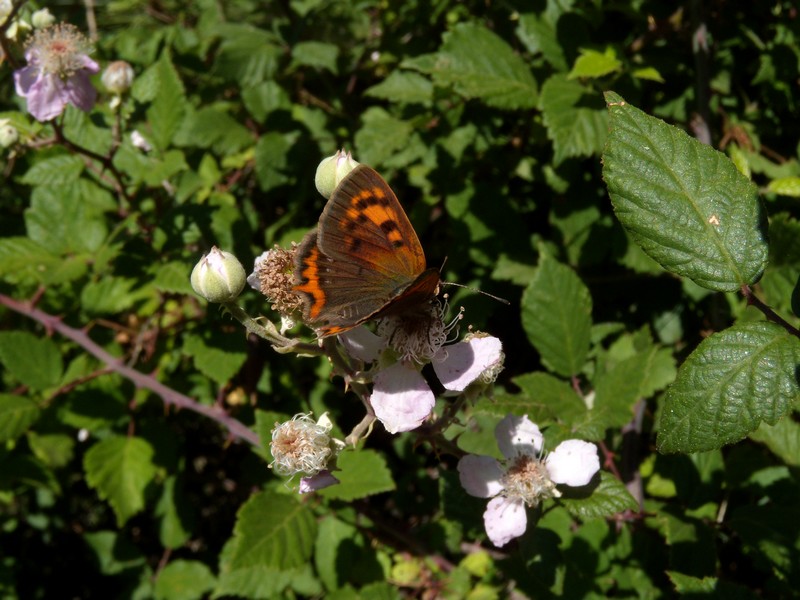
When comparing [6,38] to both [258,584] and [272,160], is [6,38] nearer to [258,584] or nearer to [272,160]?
[272,160]

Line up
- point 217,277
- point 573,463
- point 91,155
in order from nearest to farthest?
point 217,277
point 573,463
point 91,155

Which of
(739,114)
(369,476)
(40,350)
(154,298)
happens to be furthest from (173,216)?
(739,114)

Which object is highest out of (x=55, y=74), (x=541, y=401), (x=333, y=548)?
(x=55, y=74)

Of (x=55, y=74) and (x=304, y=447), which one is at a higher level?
(x=55, y=74)

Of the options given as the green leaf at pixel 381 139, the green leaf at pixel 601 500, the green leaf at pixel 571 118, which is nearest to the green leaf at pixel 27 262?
the green leaf at pixel 381 139

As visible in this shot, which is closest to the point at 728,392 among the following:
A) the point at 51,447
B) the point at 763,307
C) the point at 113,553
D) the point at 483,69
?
the point at 763,307

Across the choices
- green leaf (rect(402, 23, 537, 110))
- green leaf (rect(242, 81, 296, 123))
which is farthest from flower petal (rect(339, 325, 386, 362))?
green leaf (rect(242, 81, 296, 123))

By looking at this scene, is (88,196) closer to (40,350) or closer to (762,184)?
(40,350)
